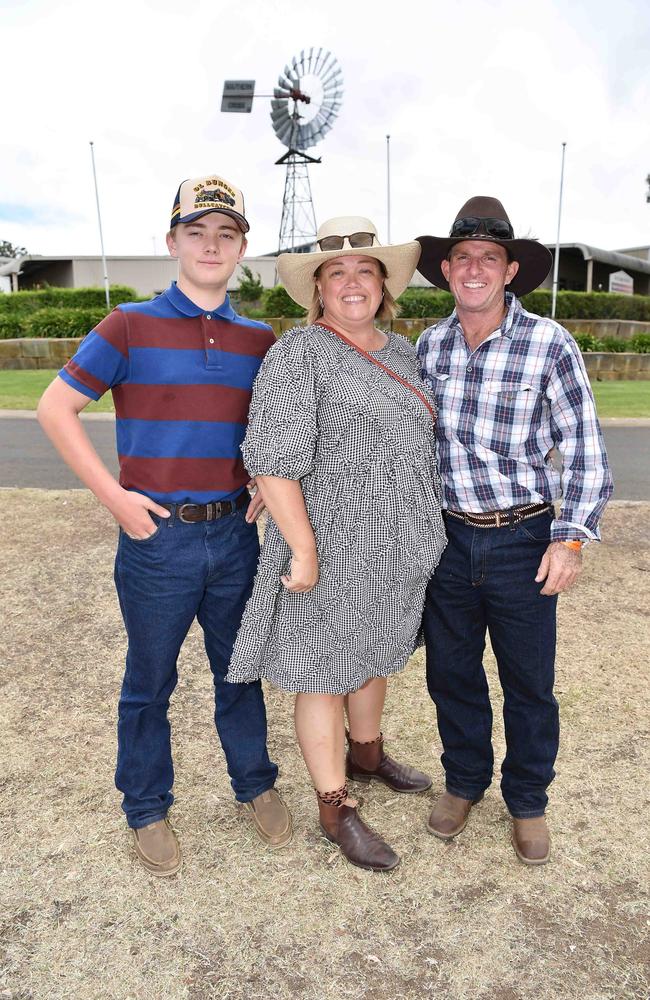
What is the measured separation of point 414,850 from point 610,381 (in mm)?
19840

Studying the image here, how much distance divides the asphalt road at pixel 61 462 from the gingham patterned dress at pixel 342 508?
20.5 feet

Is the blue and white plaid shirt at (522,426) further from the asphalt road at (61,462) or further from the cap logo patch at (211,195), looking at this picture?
the asphalt road at (61,462)

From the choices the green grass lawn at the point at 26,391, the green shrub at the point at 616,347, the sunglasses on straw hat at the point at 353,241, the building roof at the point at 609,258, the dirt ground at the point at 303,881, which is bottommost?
the dirt ground at the point at 303,881

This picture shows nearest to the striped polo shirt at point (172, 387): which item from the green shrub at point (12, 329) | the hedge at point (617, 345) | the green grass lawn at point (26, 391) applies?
the green grass lawn at point (26, 391)

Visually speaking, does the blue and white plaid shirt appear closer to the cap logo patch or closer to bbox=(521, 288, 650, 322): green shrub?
the cap logo patch

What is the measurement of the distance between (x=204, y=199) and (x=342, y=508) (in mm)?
1137

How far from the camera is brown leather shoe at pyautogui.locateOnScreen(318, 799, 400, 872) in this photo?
2.70 metres

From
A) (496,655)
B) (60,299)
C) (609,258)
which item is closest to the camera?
(496,655)

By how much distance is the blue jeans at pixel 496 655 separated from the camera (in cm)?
266

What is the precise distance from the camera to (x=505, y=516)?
2637 mm

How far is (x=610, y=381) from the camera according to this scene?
811 inches

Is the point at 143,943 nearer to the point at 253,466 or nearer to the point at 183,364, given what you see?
the point at 253,466

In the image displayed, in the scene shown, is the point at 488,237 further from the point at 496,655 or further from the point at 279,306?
the point at 279,306

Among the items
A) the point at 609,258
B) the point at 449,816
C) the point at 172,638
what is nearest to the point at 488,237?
the point at 172,638
